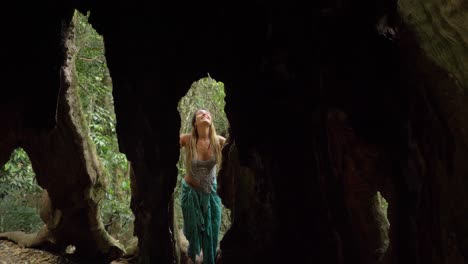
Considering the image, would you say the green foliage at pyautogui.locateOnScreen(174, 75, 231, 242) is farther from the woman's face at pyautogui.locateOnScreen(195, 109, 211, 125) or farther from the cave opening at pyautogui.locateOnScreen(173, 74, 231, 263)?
the woman's face at pyautogui.locateOnScreen(195, 109, 211, 125)

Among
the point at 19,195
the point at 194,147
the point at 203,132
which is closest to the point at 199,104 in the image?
the point at 19,195

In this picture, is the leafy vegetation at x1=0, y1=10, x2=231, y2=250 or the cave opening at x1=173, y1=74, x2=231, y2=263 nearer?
the leafy vegetation at x1=0, y1=10, x2=231, y2=250

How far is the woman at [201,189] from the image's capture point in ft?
20.7

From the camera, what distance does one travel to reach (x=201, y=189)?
6340 millimetres

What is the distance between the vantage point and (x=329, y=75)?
5055 mm

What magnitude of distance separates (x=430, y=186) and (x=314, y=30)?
1.91 metres

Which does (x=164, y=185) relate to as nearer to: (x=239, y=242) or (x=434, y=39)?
(x=239, y=242)

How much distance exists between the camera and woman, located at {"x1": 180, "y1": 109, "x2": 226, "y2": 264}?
6.31 m

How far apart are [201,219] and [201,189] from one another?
0.40 meters

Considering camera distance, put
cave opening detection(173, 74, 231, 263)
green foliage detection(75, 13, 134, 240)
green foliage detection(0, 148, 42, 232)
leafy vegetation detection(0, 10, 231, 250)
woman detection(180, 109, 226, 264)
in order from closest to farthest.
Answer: woman detection(180, 109, 226, 264)
green foliage detection(0, 148, 42, 232)
leafy vegetation detection(0, 10, 231, 250)
green foliage detection(75, 13, 134, 240)
cave opening detection(173, 74, 231, 263)

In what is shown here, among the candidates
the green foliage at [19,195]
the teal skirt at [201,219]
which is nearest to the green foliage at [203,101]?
the green foliage at [19,195]

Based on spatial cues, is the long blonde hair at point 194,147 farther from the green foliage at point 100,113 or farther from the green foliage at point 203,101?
the green foliage at point 203,101

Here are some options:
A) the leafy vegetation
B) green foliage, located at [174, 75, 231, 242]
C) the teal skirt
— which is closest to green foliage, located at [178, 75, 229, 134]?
green foliage, located at [174, 75, 231, 242]

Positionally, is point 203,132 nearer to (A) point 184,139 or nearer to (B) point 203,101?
(A) point 184,139
